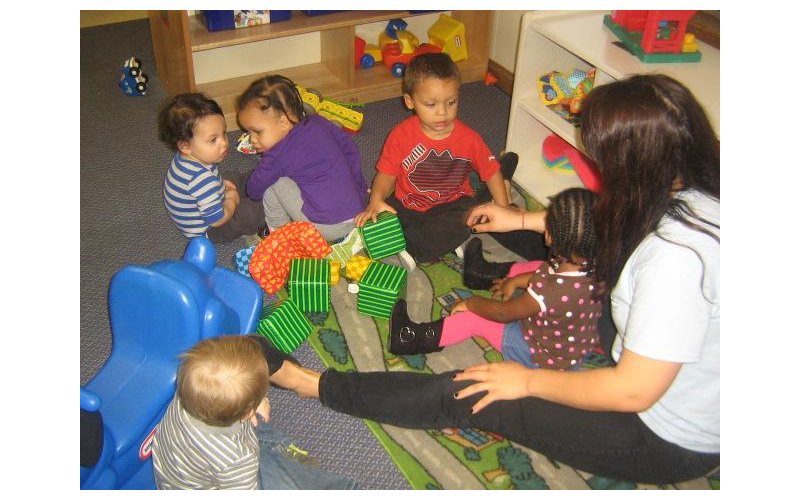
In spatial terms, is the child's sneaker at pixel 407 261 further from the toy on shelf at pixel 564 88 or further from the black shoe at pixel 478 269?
the toy on shelf at pixel 564 88

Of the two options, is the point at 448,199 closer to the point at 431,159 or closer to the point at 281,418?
the point at 431,159

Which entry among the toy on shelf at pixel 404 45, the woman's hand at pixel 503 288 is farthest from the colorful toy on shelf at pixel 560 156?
the toy on shelf at pixel 404 45

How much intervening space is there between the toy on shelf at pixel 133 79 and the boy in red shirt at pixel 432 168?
1.46 m

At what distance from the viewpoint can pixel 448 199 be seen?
8.03ft

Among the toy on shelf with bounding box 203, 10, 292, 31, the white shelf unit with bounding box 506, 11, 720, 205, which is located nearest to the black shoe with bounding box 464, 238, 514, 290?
the white shelf unit with bounding box 506, 11, 720, 205

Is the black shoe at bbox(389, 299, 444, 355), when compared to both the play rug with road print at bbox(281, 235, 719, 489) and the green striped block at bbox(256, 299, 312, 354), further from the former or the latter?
the green striped block at bbox(256, 299, 312, 354)

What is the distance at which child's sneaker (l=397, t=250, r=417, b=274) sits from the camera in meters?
2.32

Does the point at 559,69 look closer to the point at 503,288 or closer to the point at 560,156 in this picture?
the point at 560,156

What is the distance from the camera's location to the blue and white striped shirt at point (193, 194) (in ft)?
7.39

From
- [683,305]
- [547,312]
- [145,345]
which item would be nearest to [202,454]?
[145,345]

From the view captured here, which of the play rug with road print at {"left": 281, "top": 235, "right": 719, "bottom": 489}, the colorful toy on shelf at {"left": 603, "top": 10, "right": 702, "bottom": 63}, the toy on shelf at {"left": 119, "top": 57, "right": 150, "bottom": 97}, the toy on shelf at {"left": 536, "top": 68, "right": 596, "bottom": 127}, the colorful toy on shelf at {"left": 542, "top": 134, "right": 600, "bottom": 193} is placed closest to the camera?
the play rug with road print at {"left": 281, "top": 235, "right": 719, "bottom": 489}

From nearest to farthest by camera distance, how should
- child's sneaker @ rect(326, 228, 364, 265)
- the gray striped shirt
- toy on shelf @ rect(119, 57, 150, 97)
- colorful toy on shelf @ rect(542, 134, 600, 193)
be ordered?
the gray striped shirt, child's sneaker @ rect(326, 228, 364, 265), colorful toy on shelf @ rect(542, 134, 600, 193), toy on shelf @ rect(119, 57, 150, 97)

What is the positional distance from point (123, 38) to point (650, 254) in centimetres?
330

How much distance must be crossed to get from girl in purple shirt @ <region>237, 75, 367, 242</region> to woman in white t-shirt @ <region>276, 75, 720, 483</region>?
928 millimetres
